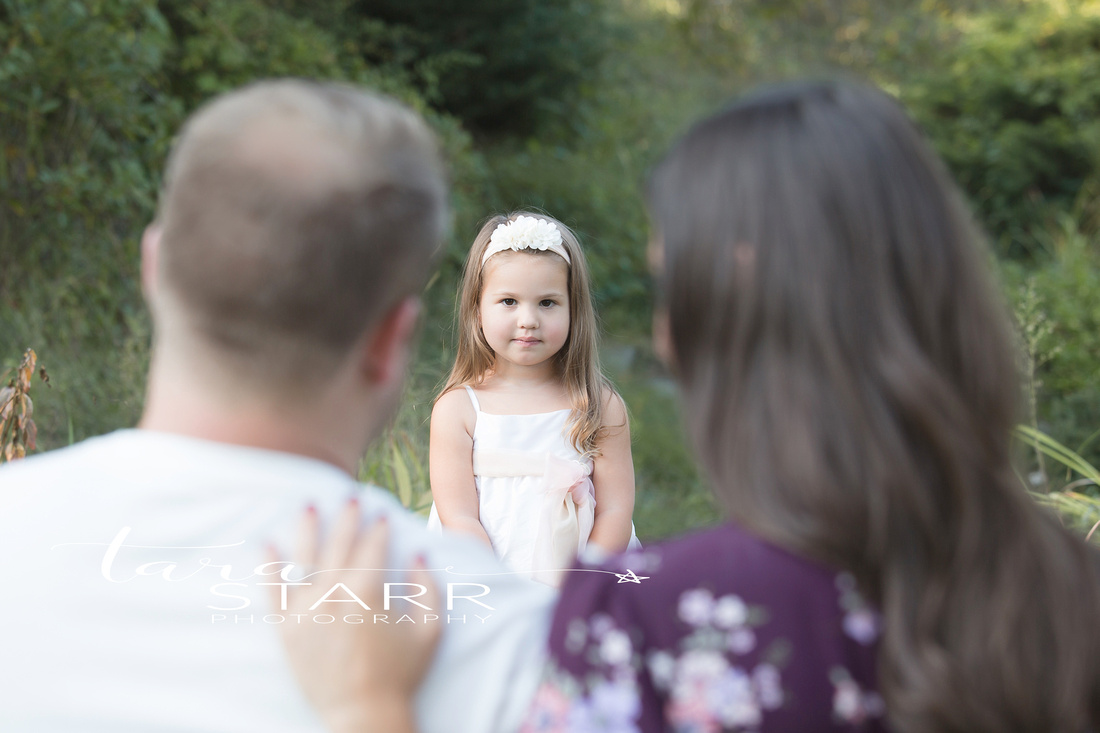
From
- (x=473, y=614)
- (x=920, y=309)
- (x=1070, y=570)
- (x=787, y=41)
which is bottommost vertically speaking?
(x=473, y=614)

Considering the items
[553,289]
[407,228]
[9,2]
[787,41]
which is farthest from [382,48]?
[787,41]

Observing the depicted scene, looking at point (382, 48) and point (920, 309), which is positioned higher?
point (382, 48)

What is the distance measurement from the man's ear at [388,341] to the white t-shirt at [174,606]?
0.12m

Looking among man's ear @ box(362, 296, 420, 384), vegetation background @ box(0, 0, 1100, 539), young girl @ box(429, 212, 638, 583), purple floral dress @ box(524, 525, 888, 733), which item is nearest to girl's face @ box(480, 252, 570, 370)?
young girl @ box(429, 212, 638, 583)

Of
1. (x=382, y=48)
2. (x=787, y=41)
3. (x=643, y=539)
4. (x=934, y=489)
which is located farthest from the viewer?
(x=787, y=41)

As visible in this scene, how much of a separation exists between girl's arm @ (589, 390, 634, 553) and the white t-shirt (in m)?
1.51

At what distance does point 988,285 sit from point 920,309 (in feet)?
0.39

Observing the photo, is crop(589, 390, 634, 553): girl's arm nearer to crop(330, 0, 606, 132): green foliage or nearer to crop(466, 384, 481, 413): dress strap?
crop(466, 384, 481, 413): dress strap

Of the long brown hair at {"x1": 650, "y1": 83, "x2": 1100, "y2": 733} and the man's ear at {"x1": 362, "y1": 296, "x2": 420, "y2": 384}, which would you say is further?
the man's ear at {"x1": 362, "y1": 296, "x2": 420, "y2": 384}

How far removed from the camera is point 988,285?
3.51 feet

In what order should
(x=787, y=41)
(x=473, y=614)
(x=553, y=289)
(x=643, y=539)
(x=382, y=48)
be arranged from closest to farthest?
1. (x=473, y=614)
2. (x=553, y=289)
3. (x=643, y=539)
4. (x=382, y=48)
5. (x=787, y=41)

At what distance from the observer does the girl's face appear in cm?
264

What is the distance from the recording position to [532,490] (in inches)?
102

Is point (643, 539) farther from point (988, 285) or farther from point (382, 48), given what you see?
point (382, 48)
